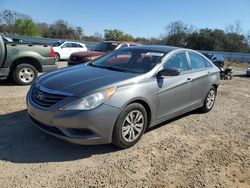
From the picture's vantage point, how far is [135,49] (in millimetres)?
5973

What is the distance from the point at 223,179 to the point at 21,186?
100 inches

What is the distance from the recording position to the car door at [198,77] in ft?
20.1

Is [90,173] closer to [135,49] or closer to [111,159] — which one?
[111,159]

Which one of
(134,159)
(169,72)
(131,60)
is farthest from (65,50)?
(134,159)

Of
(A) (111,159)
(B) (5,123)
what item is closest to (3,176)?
(A) (111,159)

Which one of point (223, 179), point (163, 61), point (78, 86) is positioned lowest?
point (223, 179)

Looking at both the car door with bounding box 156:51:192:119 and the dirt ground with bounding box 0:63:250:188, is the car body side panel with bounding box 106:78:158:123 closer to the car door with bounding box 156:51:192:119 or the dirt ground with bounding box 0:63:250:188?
the car door with bounding box 156:51:192:119

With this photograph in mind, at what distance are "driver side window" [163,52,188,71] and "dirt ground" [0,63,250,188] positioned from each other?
1166 millimetres

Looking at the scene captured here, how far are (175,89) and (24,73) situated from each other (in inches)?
218

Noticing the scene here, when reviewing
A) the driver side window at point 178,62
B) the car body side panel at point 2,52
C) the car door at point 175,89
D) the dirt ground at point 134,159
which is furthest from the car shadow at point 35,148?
the car body side panel at point 2,52

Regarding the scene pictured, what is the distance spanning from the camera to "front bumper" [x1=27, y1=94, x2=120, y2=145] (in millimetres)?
4016

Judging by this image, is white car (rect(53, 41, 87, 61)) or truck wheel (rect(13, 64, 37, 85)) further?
white car (rect(53, 41, 87, 61))

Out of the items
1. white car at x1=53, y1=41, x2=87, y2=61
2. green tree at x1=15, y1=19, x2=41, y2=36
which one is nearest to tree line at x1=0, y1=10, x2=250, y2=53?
green tree at x1=15, y1=19, x2=41, y2=36

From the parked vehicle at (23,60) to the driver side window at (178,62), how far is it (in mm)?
5028
